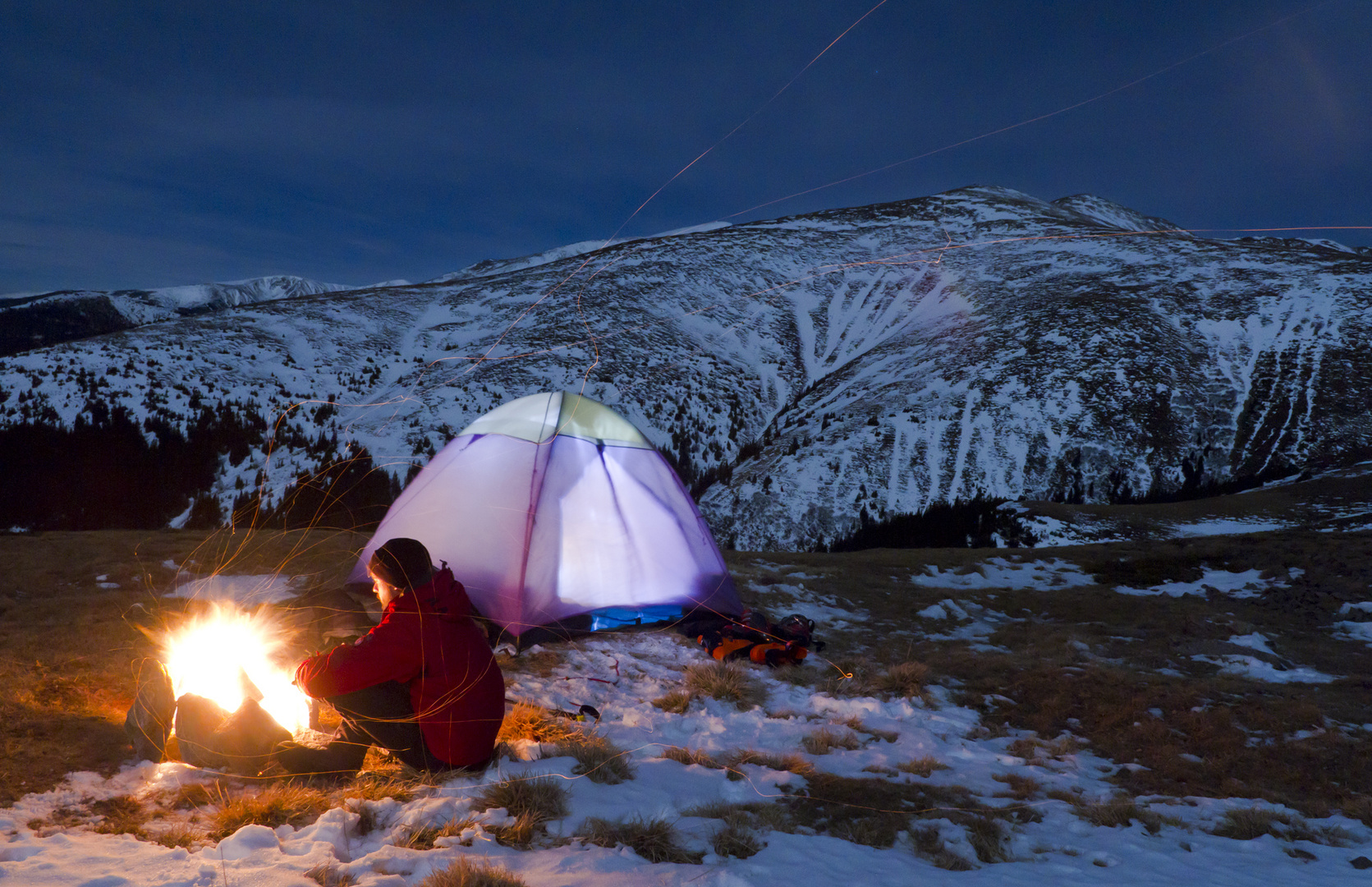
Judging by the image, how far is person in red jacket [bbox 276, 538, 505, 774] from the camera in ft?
11.8

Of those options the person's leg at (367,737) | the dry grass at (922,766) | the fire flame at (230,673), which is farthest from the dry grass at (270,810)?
the dry grass at (922,766)

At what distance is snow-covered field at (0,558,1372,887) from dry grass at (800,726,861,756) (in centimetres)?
2

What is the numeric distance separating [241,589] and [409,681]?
6.02 m

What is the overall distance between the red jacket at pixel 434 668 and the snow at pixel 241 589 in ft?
15.5

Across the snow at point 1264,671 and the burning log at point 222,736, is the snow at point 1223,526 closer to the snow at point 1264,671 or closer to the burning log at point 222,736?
the snow at point 1264,671

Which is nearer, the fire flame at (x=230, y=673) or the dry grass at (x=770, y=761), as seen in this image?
the fire flame at (x=230, y=673)

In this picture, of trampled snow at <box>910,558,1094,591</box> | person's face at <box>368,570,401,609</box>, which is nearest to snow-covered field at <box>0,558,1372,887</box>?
person's face at <box>368,570,401,609</box>

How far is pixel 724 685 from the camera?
5.95 m

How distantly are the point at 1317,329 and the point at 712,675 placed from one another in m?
51.3

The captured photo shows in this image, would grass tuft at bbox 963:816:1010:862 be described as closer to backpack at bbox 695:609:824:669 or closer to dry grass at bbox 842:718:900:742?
dry grass at bbox 842:718:900:742

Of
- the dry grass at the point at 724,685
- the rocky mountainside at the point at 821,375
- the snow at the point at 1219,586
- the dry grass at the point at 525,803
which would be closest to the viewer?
the dry grass at the point at 525,803

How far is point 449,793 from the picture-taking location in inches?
142

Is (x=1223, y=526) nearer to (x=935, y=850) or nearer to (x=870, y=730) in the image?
(x=870, y=730)

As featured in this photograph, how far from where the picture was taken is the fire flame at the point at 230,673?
12.7 feet
